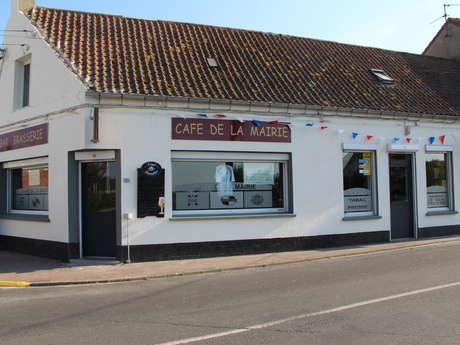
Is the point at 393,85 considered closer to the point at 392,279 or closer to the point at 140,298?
the point at 392,279

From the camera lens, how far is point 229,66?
14.0 meters

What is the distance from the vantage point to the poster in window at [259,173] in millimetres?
12852

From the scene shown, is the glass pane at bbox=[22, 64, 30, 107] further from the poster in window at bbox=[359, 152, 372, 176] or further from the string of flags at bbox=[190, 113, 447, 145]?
the poster in window at bbox=[359, 152, 372, 176]

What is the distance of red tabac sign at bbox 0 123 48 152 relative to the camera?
502 inches

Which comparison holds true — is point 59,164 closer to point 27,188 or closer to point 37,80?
point 27,188

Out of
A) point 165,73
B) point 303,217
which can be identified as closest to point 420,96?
point 303,217

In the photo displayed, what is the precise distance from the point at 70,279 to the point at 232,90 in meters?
6.55

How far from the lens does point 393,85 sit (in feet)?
53.1

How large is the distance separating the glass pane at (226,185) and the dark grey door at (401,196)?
13.4 feet

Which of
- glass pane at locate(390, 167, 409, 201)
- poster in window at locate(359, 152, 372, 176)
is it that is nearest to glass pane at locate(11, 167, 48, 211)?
poster in window at locate(359, 152, 372, 176)

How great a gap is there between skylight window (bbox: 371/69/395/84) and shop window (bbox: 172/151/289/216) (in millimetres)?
5786

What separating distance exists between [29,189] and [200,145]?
19.3 ft

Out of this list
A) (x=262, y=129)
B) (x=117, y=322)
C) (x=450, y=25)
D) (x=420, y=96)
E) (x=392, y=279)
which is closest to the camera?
(x=117, y=322)

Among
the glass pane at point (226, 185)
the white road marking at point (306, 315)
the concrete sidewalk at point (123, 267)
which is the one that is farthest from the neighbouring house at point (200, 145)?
the white road marking at point (306, 315)
